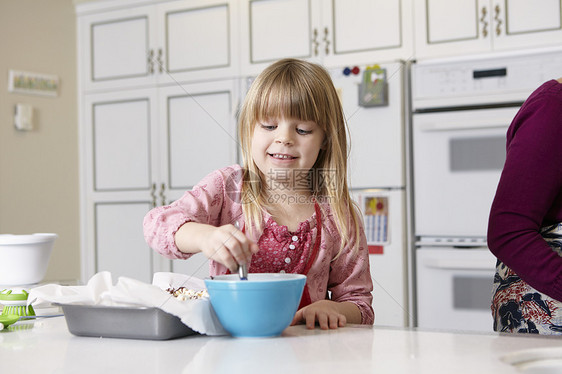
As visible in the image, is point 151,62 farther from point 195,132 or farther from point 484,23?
point 484,23

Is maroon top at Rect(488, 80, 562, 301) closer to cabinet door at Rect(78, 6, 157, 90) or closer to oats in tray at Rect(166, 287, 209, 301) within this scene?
oats in tray at Rect(166, 287, 209, 301)

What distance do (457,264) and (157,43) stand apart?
6.22 feet

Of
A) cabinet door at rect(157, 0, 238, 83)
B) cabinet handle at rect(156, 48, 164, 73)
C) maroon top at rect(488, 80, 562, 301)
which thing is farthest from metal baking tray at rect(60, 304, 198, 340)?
cabinet handle at rect(156, 48, 164, 73)

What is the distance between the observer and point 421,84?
8.48 ft

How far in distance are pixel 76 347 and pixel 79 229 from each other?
2952 millimetres

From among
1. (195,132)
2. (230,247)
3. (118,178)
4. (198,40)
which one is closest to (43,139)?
(118,178)

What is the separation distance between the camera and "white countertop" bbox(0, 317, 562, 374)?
0.65m

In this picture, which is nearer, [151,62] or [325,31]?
[325,31]

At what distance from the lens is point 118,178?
334 cm

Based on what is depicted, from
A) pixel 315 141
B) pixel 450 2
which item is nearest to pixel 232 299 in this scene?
pixel 315 141

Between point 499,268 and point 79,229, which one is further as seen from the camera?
point 79,229

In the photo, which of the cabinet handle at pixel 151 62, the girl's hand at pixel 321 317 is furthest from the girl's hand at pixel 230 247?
the cabinet handle at pixel 151 62

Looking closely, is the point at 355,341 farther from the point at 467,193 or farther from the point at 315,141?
the point at 467,193

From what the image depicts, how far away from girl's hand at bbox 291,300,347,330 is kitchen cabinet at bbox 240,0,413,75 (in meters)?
1.95
